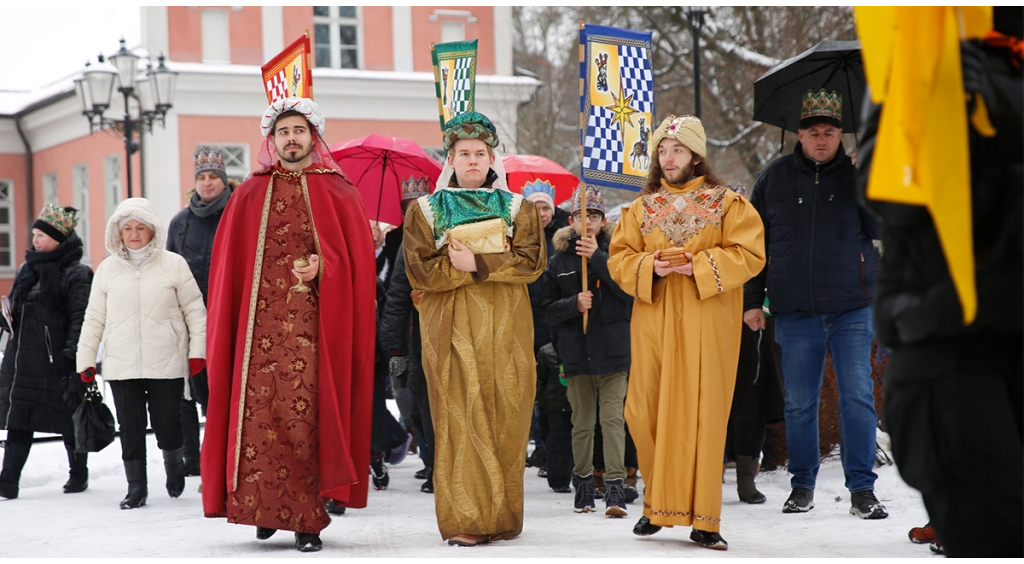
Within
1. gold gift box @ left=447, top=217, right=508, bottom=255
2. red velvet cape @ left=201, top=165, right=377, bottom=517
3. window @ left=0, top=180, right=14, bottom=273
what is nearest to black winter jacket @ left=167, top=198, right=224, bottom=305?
red velvet cape @ left=201, top=165, right=377, bottom=517

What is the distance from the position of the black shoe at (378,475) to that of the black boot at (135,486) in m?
1.45

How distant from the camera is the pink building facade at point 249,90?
Result: 23.0 meters

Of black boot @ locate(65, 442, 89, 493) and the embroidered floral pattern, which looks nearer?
the embroidered floral pattern

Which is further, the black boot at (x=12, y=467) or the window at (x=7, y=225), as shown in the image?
the window at (x=7, y=225)

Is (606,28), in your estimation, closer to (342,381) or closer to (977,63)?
(342,381)

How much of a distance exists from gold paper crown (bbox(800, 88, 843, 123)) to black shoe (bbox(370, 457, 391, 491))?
350 centimetres

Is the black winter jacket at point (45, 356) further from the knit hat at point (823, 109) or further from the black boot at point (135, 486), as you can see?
the knit hat at point (823, 109)

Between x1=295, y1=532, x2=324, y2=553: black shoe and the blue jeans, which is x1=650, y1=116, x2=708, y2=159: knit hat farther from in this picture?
x1=295, y1=532, x2=324, y2=553: black shoe

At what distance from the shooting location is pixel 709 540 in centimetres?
516

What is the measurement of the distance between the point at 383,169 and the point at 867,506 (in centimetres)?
444

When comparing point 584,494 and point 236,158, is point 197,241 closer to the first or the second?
point 584,494

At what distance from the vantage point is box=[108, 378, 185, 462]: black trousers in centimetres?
697

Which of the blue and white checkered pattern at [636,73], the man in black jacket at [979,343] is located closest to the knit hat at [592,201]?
the blue and white checkered pattern at [636,73]

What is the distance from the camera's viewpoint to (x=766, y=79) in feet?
21.7
